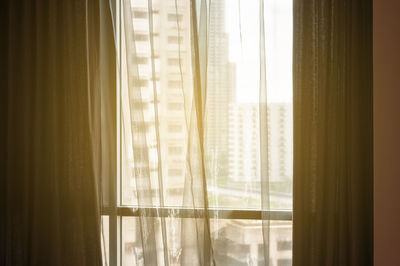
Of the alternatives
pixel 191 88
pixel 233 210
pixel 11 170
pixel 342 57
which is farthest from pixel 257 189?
pixel 11 170

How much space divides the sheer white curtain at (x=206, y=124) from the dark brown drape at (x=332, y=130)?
11 cm

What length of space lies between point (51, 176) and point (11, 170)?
9.9 inches

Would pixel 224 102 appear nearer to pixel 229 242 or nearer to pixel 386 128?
pixel 229 242

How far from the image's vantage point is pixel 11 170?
2162 mm

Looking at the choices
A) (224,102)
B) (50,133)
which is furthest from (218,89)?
(50,133)

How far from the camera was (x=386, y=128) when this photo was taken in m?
1.43

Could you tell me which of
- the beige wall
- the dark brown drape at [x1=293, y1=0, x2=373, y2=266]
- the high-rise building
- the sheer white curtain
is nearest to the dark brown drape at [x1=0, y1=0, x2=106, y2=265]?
the sheer white curtain

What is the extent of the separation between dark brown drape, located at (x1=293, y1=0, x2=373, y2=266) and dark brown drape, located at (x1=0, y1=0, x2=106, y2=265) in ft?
3.78

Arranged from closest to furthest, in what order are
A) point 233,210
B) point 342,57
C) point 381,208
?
point 381,208 < point 342,57 < point 233,210

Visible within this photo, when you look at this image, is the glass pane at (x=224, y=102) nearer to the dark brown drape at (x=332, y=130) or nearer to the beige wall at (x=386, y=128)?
the dark brown drape at (x=332, y=130)

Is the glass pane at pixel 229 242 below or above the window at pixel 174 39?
below

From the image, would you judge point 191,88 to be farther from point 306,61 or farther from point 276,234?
point 276,234

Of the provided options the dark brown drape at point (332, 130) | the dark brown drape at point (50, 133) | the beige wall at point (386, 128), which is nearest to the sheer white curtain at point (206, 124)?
the dark brown drape at point (332, 130)

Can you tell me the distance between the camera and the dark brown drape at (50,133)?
211cm
